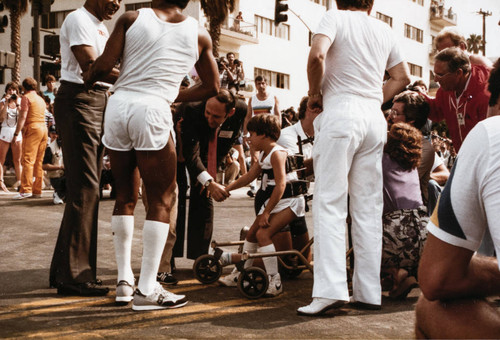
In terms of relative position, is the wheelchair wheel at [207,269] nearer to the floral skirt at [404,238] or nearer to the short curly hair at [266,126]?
the short curly hair at [266,126]

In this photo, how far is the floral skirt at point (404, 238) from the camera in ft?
15.5

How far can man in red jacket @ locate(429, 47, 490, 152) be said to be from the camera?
5.08 meters

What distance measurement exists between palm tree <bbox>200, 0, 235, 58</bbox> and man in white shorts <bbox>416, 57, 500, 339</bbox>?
32161mm

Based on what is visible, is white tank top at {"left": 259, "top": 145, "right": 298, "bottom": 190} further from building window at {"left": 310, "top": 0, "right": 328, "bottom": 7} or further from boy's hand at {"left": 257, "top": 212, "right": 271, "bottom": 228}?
building window at {"left": 310, "top": 0, "right": 328, "bottom": 7}

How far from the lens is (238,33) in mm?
39719

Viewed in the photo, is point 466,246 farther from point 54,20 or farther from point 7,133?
point 54,20

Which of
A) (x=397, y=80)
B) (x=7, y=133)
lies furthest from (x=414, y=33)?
(x=397, y=80)

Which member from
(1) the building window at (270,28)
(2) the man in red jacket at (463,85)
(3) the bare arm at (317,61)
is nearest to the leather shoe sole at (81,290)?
(3) the bare arm at (317,61)

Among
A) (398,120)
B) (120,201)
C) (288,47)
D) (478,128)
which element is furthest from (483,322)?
(288,47)

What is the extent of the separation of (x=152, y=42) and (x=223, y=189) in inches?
53.4

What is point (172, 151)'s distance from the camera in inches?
163

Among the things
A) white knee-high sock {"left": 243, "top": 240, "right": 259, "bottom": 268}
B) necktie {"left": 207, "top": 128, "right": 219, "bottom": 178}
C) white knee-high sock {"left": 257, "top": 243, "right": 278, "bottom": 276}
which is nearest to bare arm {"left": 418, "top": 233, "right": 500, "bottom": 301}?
white knee-high sock {"left": 257, "top": 243, "right": 278, "bottom": 276}

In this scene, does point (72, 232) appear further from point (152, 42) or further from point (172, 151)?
point (152, 42)

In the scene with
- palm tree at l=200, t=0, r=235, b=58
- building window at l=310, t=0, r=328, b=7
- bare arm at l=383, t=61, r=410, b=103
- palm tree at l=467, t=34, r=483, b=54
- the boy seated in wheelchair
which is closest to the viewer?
bare arm at l=383, t=61, r=410, b=103
